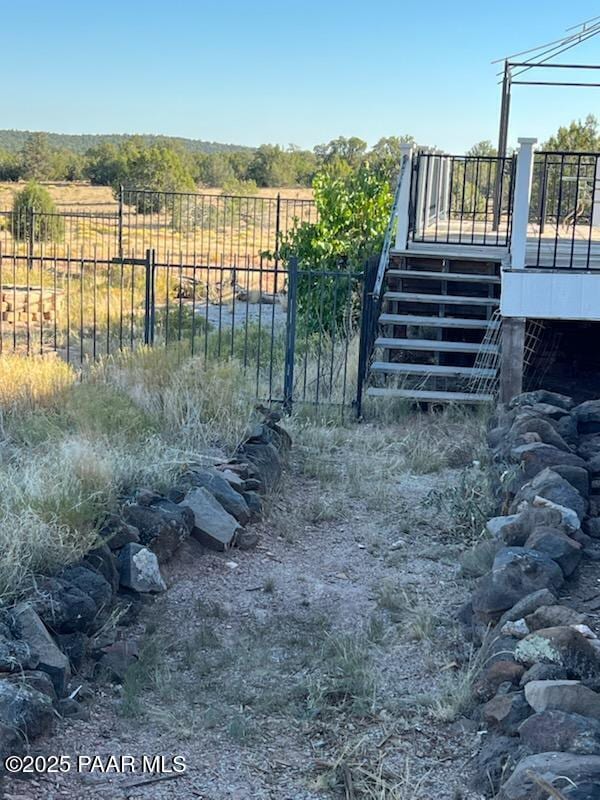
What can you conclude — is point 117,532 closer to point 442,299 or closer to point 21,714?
point 21,714

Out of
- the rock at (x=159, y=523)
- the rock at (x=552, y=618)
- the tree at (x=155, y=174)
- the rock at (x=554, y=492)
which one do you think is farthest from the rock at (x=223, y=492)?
the tree at (x=155, y=174)

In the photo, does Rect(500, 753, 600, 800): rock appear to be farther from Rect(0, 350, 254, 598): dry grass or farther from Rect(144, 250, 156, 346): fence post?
Rect(144, 250, 156, 346): fence post

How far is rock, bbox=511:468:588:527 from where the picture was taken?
247 inches

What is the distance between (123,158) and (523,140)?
40664 millimetres

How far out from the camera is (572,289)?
9.69 metres

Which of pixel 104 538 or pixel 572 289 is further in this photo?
pixel 572 289

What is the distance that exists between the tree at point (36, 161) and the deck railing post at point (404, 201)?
1714 inches

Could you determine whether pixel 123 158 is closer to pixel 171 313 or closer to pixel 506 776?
pixel 171 313

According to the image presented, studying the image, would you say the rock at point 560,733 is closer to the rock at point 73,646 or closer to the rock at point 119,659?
the rock at point 119,659

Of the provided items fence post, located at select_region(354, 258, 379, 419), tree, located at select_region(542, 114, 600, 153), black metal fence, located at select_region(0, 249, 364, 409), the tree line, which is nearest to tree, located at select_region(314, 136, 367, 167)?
the tree line

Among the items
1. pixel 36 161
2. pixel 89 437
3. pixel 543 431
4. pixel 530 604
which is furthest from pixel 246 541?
pixel 36 161

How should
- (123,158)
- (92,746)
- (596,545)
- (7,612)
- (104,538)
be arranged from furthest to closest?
(123,158), (596,545), (104,538), (7,612), (92,746)

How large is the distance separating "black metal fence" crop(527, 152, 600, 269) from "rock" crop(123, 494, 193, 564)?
4569 millimetres

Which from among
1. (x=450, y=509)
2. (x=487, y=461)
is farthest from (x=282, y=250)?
(x=450, y=509)
